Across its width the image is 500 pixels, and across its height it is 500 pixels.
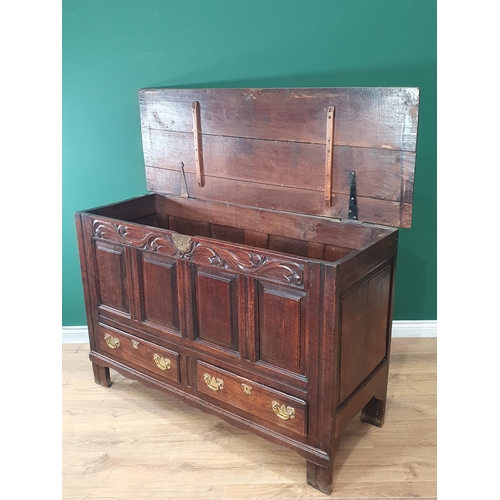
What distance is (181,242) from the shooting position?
1970 mm

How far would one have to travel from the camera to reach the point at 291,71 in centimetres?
243

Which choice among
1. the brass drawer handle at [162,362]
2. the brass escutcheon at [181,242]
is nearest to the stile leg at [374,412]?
the brass drawer handle at [162,362]

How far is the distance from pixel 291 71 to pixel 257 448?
1.61m

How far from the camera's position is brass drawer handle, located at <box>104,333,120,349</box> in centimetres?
235

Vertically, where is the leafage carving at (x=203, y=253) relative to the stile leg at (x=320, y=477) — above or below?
above

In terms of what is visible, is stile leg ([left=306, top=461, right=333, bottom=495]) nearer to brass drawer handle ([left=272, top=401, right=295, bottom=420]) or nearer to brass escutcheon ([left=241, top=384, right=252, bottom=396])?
brass drawer handle ([left=272, top=401, right=295, bottom=420])

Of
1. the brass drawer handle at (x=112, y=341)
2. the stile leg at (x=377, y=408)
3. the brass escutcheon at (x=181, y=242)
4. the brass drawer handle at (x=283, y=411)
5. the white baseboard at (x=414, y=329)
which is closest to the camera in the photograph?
the brass drawer handle at (x=283, y=411)

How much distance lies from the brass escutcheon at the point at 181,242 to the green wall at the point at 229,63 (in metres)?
0.87

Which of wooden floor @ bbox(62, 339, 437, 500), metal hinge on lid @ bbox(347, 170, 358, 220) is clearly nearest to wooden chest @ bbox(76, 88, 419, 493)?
metal hinge on lid @ bbox(347, 170, 358, 220)

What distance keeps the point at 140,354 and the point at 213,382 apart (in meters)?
0.41

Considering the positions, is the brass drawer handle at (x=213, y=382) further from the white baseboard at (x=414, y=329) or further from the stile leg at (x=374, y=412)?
the white baseboard at (x=414, y=329)

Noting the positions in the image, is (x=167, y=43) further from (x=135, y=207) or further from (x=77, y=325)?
(x=77, y=325)

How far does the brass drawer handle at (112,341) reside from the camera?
7.70 feet

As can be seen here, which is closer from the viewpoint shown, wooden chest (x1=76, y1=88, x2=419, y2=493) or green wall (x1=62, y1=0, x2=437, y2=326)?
wooden chest (x1=76, y1=88, x2=419, y2=493)
